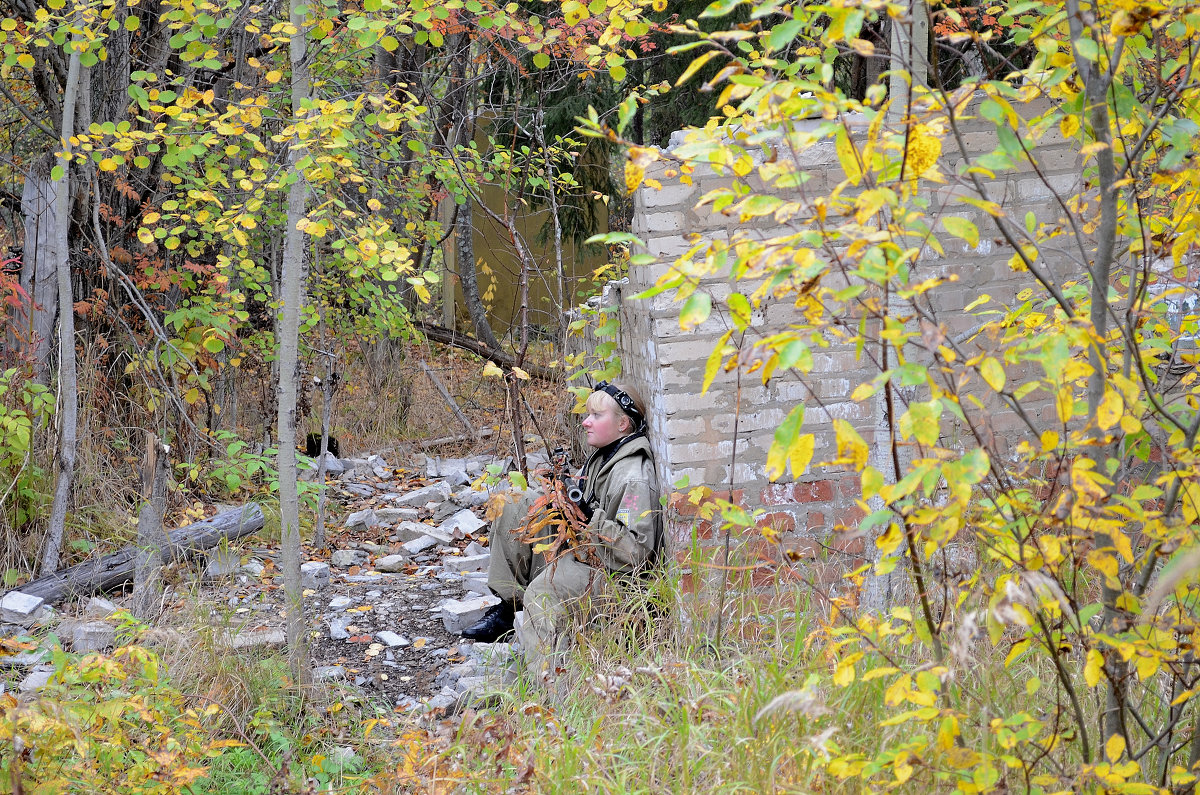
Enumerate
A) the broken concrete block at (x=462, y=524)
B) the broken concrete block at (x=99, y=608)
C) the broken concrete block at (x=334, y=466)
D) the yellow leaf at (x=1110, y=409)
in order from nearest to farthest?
the yellow leaf at (x=1110, y=409) → the broken concrete block at (x=99, y=608) → the broken concrete block at (x=462, y=524) → the broken concrete block at (x=334, y=466)

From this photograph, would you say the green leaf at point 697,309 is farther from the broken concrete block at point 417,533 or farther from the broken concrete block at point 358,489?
the broken concrete block at point 358,489

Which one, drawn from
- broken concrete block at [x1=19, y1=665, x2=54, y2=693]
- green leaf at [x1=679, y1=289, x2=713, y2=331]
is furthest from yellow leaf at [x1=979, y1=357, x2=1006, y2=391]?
broken concrete block at [x1=19, y1=665, x2=54, y2=693]

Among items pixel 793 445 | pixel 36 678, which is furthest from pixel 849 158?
pixel 36 678

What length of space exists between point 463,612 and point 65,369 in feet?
7.96

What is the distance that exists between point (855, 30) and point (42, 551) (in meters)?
4.88

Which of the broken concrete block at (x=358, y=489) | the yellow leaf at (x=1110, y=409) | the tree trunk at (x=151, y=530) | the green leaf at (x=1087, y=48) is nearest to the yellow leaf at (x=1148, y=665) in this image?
the yellow leaf at (x=1110, y=409)

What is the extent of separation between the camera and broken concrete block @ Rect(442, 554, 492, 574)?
5.48m

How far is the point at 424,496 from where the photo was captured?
265 inches

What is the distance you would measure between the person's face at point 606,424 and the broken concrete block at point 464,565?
5.32 ft

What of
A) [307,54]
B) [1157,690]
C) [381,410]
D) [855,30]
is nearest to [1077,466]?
[855,30]

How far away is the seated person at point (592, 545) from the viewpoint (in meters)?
3.68

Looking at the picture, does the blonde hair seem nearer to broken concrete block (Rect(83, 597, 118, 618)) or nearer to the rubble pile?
the rubble pile

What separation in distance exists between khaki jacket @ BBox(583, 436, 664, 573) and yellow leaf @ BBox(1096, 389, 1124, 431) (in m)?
2.13

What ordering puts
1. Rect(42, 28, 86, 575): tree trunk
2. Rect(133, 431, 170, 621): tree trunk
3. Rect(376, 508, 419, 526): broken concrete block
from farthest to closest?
Rect(376, 508, 419, 526): broken concrete block < Rect(42, 28, 86, 575): tree trunk < Rect(133, 431, 170, 621): tree trunk
